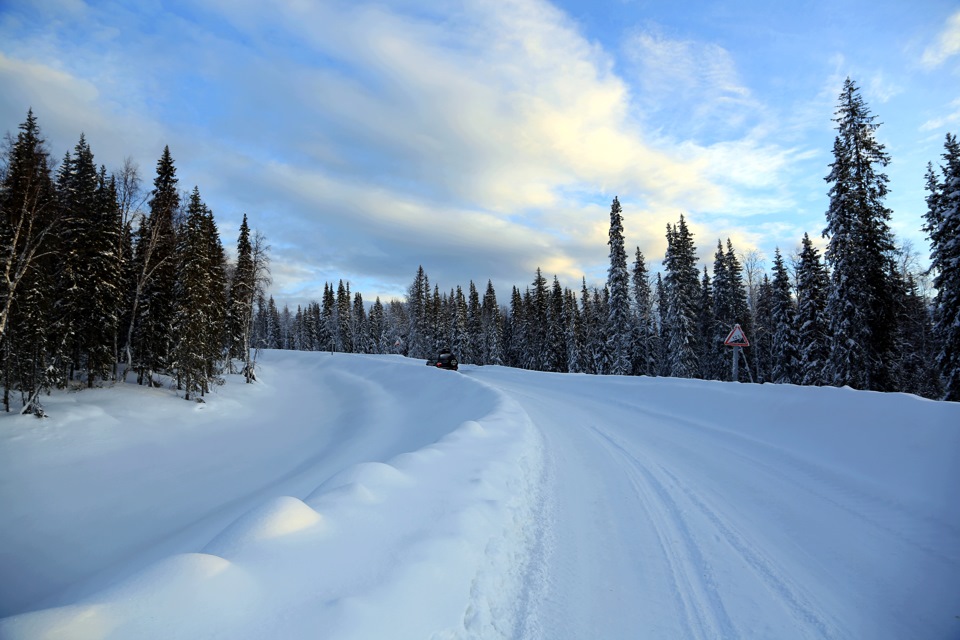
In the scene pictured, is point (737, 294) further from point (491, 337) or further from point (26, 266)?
point (26, 266)

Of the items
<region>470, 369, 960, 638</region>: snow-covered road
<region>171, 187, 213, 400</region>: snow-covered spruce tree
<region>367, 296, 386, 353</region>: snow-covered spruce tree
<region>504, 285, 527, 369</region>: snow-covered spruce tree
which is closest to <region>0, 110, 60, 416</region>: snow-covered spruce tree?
<region>171, 187, 213, 400</region>: snow-covered spruce tree

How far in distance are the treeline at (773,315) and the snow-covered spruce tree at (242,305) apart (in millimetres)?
29438

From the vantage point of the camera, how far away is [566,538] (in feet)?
15.4

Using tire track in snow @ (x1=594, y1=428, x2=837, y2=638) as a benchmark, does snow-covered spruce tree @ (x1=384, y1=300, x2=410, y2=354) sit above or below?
above

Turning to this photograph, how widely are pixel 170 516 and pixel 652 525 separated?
1368 cm

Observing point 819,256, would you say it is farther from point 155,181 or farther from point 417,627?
point 155,181

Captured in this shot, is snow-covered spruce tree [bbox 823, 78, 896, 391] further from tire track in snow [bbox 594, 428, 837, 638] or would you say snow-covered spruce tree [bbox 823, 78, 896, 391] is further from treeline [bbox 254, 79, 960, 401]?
tire track in snow [bbox 594, 428, 837, 638]

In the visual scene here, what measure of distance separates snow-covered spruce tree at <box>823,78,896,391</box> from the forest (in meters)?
0.07

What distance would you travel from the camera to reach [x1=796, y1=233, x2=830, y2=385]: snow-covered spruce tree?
28.7 meters

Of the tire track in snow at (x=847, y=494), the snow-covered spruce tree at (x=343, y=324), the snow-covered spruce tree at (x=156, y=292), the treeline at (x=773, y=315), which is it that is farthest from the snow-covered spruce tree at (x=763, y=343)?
the snow-covered spruce tree at (x=343, y=324)

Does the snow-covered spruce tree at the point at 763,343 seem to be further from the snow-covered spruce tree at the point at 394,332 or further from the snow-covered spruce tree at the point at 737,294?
the snow-covered spruce tree at the point at 394,332

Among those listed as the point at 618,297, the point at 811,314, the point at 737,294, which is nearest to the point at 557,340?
the point at 618,297

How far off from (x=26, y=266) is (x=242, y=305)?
21383 mm

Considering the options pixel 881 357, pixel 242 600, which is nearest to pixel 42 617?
pixel 242 600
